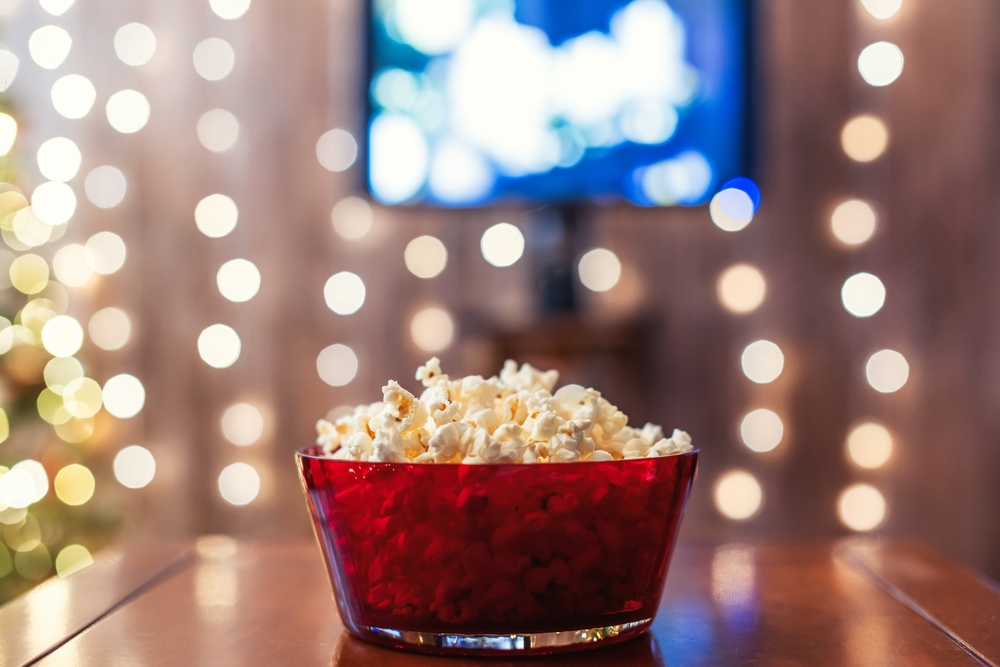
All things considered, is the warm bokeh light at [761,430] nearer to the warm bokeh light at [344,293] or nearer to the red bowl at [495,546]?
the warm bokeh light at [344,293]

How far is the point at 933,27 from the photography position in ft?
6.81

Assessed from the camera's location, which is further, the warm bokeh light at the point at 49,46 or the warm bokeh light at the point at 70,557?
the warm bokeh light at the point at 49,46

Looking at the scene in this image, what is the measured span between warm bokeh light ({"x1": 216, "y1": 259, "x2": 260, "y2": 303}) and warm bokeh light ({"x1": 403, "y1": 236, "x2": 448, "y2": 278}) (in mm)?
389

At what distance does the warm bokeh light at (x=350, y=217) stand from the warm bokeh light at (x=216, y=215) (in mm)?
256

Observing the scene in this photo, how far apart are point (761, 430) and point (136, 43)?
1.83 metres

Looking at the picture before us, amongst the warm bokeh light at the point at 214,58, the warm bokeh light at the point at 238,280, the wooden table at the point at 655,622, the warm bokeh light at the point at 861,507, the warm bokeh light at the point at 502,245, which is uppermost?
the warm bokeh light at the point at 214,58

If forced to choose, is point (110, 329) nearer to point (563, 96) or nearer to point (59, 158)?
point (59, 158)

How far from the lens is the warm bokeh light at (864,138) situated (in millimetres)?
2090

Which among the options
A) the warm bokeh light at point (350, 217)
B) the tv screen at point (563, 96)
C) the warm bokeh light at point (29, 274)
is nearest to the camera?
the tv screen at point (563, 96)

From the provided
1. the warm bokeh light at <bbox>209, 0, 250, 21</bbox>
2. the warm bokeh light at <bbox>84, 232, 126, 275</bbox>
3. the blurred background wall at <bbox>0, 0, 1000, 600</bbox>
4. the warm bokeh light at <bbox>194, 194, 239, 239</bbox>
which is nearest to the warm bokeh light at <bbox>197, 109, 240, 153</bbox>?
the blurred background wall at <bbox>0, 0, 1000, 600</bbox>

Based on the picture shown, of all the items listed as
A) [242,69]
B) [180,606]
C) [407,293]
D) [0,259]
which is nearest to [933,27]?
[407,293]

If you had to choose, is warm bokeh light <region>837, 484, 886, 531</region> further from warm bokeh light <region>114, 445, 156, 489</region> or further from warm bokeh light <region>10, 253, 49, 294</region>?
warm bokeh light <region>10, 253, 49, 294</region>

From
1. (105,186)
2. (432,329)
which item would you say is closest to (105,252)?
(105,186)

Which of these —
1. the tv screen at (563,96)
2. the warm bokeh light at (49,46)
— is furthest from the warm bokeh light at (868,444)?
the warm bokeh light at (49,46)
